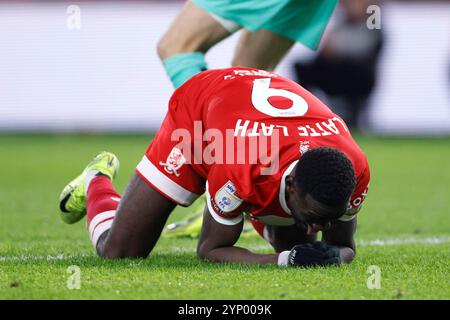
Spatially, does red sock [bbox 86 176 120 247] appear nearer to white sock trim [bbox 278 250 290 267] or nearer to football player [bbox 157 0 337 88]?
football player [bbox 157 0 337 88]

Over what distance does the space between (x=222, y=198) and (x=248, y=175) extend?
0.17 m

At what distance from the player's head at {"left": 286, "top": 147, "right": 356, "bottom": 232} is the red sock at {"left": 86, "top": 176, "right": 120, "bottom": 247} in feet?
4.77

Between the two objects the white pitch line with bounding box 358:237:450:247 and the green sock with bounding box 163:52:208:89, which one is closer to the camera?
the green sock with bounding box 163:52:208:89

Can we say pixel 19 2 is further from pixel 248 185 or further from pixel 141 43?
pixel 248 185

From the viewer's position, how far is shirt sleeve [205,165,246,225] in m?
4.46

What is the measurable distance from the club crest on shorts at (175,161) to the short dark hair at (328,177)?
2.90 feet

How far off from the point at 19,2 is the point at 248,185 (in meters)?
11.7

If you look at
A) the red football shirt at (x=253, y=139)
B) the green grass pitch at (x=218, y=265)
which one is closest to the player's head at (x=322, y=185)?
the red football shirt at (x=253, y=139)

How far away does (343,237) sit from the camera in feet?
A: 15.9

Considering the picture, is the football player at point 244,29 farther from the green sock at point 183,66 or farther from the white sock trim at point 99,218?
the white sock trim at point 99,218

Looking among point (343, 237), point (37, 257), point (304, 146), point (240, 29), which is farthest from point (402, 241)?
point (37, 257)

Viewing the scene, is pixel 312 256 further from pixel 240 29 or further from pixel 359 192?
pixel 240 29

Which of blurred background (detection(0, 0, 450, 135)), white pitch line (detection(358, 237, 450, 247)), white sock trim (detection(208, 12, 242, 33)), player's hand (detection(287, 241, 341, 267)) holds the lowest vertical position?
blurred background (detection(0, 0, 450, 135))

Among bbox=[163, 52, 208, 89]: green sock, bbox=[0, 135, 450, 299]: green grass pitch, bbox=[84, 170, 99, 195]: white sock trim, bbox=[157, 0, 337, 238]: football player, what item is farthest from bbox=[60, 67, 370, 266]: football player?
bbox=[157, 0, 337, 238]: football player
